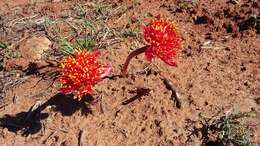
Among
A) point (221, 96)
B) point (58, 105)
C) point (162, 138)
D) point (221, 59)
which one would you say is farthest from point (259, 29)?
point (58, 105)

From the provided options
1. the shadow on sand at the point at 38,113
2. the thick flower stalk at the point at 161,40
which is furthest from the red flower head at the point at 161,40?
the shadow on sand at the point at 38,113

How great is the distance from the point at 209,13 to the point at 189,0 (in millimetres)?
312

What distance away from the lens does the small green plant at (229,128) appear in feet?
13.0

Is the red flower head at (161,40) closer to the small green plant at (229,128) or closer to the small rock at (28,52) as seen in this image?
the small green plant at (229,128)

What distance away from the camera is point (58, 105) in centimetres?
464

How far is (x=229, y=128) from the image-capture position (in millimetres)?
4016

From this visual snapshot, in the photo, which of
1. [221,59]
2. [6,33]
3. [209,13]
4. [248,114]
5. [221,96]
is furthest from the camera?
[6,33]

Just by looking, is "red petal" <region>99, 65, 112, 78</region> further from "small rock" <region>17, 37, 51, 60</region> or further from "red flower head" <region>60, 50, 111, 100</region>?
"small rock" <region>17, 37, 51, 60</region>

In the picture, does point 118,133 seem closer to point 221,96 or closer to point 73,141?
point 73,141

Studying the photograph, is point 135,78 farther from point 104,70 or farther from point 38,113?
point 38,113

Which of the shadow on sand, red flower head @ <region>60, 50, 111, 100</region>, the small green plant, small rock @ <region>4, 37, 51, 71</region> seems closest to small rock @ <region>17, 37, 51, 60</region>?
small rock @ <region>4, 37, 51, 71</region>

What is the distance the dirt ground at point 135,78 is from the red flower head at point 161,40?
0.53 metres

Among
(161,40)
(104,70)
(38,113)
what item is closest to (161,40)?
(161,40)

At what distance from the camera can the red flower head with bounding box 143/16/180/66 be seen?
158 inches
